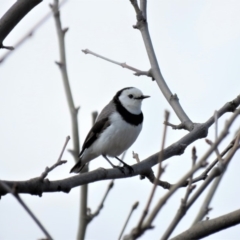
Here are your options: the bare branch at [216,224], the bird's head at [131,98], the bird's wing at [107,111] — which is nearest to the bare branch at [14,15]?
the bare branch at [216,224]

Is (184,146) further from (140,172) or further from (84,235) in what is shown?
(84,235)

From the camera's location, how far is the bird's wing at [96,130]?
22.7ft

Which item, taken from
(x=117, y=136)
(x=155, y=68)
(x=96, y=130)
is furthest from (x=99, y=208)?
(x=96, y=130)

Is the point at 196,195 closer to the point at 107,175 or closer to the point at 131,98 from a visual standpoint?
the point at 107,175

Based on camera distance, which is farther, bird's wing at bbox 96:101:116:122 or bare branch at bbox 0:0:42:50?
bird's wing at bbox 96:101:116:122

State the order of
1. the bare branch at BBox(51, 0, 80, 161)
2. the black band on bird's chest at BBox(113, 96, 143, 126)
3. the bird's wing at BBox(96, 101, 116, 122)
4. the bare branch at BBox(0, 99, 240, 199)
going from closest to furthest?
the bare branch at BBox(0, 99, 240, 199) → the bare branch at BBox(51, 0, 80, 161) → the black band on bird's chest at BBox(113, 96, 143, 126) → the bird's wing at BBox(96, 101, 116, 122)

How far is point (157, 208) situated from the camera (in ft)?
6.72

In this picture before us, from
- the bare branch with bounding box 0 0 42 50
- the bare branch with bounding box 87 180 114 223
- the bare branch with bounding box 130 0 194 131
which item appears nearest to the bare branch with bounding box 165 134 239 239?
the bare branch with bounding box 87 180 114 223

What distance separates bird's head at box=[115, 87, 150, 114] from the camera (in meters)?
7.35

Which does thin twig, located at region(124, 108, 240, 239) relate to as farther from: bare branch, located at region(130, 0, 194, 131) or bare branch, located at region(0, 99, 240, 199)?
bare branch, located at region(130, 0, 194, 131)

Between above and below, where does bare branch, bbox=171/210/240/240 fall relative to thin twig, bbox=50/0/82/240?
below

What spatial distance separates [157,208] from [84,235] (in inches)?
57.0

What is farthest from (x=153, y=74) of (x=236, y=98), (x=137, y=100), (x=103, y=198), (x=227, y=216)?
(x=137, y=100)

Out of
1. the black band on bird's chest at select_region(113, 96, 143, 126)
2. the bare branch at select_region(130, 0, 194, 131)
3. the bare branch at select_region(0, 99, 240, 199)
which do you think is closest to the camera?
the bare branch at select_region(0, 99, 240, 199)
